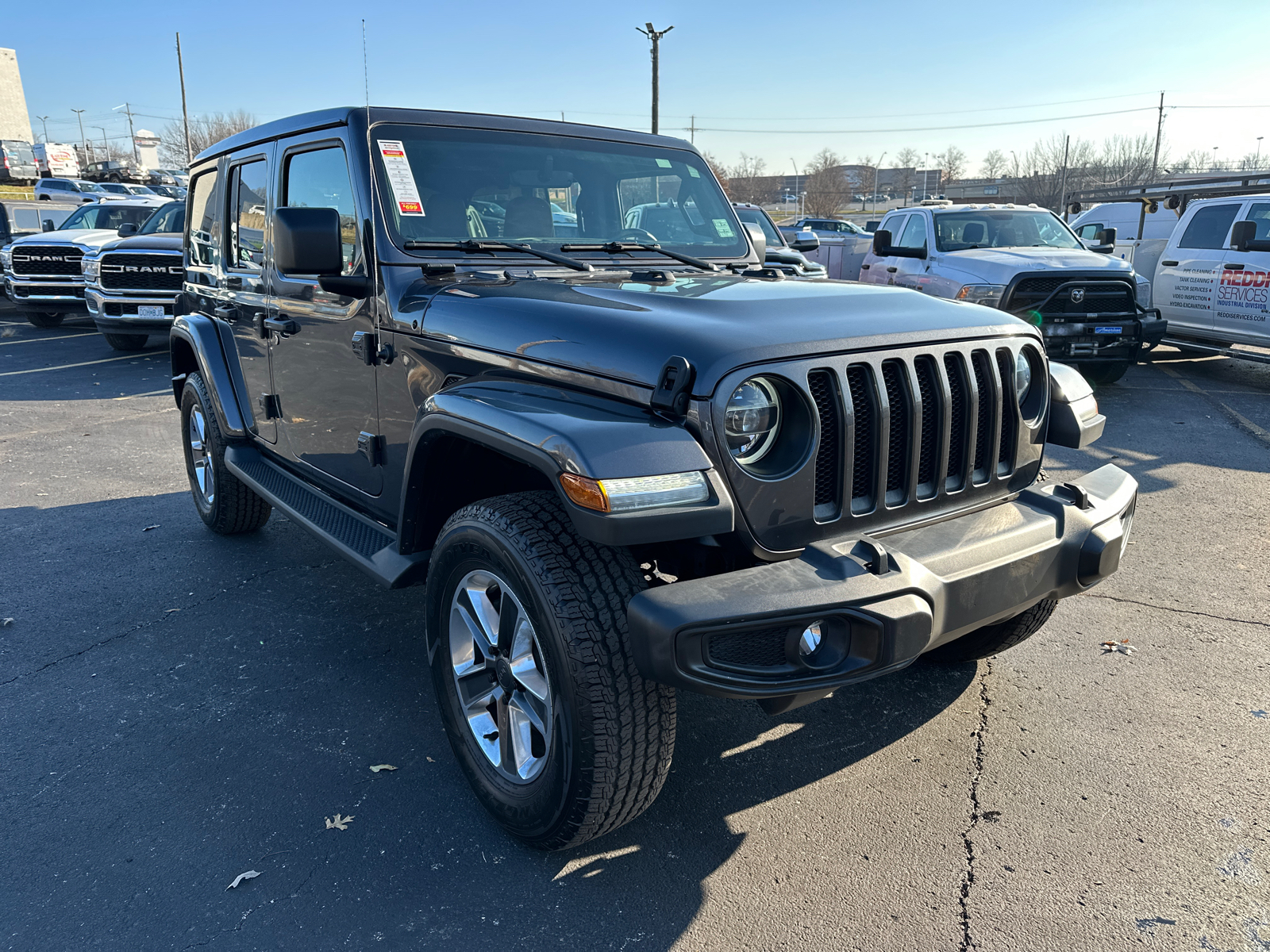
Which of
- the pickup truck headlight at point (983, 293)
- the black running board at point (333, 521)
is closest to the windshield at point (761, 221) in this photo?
the pickup truck headlight at point (983, 293)

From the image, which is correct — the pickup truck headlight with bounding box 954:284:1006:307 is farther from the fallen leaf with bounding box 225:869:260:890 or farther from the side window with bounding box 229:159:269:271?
the fallen leaf with bounding box 225:869:260:890

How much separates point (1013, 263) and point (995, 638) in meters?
6.59

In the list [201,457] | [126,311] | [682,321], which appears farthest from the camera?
[126,311]

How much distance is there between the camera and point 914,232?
34.2 feet

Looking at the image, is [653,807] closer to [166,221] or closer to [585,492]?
[585,492]

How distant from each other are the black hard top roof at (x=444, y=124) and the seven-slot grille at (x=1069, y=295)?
574 cm

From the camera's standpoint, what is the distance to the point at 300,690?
11.1 ft

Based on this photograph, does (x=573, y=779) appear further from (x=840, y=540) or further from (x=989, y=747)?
(x=989, y=747)

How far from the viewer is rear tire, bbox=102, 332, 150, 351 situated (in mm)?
12383

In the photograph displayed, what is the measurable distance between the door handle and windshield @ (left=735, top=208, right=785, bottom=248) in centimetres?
841

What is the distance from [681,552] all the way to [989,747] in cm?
137

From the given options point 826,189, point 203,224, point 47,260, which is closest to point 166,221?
point 47,260

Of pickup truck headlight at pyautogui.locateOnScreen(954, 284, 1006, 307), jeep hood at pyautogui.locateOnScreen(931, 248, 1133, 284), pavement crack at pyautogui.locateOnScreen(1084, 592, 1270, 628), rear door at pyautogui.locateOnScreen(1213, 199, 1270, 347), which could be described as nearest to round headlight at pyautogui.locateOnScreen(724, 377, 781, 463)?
pavement crack at pyautogui.locateOnScreen(1084, 592, 1270, 628)

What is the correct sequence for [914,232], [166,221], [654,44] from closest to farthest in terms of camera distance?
[914,232]
[166,221]
[654,44]
